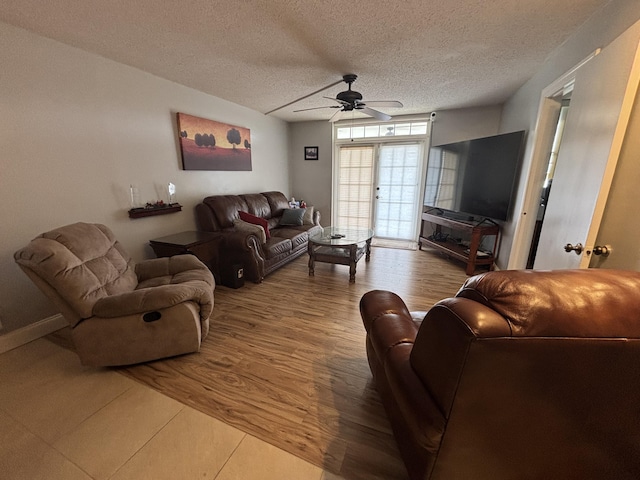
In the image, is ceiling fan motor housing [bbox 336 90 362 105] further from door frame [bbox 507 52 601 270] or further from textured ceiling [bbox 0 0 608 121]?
door frame [bbox 507 52 601 270]

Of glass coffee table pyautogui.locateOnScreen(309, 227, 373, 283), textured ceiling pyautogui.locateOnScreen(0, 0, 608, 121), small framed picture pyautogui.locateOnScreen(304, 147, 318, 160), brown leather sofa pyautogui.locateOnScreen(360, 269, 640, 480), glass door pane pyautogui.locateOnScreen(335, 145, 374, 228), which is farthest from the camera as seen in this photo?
small framed picture pyautogui.locateOnScreen(304, 147, 318, 160)

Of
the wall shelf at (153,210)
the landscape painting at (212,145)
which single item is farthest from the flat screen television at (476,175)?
the wall shelf at (153,210)

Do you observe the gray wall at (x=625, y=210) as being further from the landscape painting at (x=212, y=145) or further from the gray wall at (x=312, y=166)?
the gray wall at (x=312, y=166)

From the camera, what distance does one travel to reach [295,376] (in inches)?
68.2

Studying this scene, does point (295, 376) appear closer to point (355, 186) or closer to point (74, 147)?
point (74, 147)

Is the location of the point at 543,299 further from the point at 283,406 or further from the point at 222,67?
the point at 222,67

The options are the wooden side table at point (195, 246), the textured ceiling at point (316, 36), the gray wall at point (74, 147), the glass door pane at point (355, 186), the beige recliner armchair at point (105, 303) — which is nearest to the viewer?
the beige recliner armchair at point (105, 303)

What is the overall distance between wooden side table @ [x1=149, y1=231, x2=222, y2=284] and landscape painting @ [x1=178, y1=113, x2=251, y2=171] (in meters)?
0.98

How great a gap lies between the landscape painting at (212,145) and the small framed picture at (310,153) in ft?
4.87

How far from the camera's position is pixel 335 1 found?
163cm

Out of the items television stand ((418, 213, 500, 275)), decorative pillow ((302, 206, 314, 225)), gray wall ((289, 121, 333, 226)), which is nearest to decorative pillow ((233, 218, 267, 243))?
decorative pillow ((302, 206, 314, 225))

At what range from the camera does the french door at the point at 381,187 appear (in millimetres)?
4934

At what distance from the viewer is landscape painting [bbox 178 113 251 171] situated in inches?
127

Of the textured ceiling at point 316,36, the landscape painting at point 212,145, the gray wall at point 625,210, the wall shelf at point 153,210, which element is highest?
the textured ceiling at point 316,36
